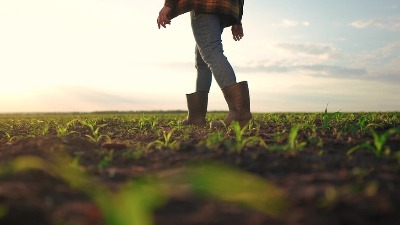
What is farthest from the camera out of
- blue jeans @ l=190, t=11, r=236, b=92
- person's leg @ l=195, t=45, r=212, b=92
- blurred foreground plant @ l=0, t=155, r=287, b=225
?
person's leg @ l=195, t=45, r=212, b=92

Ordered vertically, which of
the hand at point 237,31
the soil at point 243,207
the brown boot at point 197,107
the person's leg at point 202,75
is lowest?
the soil at point 243,207

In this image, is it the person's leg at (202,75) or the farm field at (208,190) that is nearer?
the farm field at (208,190)

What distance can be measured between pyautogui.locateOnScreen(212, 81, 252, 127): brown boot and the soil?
2.27 m

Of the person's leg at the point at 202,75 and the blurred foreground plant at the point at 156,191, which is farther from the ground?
the person's leg at the point at 202,75

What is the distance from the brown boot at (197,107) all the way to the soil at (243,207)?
342 centimetres

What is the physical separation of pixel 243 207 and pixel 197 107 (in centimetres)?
475

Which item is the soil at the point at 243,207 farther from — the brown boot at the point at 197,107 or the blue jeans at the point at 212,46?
the brown boot at the point at 197,107

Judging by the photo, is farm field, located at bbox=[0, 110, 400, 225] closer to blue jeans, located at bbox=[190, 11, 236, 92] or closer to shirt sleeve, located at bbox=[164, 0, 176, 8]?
blue jeans, located at bbox=[190, 11, 236, 92]

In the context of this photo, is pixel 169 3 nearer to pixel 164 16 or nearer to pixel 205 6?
pixel 164 16

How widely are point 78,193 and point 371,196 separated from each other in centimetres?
114

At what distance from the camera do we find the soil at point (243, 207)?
55.5 inches

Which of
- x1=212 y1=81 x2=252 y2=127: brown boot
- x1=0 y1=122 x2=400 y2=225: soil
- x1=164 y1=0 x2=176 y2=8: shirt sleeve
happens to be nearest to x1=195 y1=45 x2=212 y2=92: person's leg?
x1=164 y1=0 x2=176 y2=8: shirt sleeve

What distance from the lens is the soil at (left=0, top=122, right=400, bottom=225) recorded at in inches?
55.5

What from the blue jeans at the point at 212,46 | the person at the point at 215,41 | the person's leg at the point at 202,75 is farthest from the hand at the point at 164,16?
the person's leg at the point at 202,75
